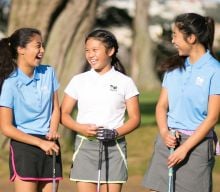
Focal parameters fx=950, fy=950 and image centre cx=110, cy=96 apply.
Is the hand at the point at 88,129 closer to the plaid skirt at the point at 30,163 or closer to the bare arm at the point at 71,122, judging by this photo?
the bare arm at the point at 71,122

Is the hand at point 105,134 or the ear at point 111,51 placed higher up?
the ear at point 111,51

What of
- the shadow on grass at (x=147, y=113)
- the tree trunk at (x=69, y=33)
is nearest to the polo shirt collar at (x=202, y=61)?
the tree trunk at (x=69, y=33)

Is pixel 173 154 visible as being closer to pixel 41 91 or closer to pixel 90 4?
pixel 41 91

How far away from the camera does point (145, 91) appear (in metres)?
38.7

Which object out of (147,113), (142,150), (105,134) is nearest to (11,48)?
(105,134)

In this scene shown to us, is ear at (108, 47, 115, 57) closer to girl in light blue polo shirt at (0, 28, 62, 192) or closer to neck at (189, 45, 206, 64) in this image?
girl in light blue polo shirt at (0, 28, 62, 192)

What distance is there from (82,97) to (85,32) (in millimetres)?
6162

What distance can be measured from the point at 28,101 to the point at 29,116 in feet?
0.38

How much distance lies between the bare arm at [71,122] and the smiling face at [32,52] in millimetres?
366

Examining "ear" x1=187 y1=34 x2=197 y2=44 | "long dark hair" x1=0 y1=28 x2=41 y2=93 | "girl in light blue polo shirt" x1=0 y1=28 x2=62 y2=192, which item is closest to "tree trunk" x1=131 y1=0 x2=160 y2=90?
"long dark hair" x1=0 y1=28 x2=41 y2=93

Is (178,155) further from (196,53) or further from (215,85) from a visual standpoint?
(196,53)

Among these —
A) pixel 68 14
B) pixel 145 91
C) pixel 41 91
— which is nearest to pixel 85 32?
pixel 68 14

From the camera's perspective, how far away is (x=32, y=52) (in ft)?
24.0

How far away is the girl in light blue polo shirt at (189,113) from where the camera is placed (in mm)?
6844
